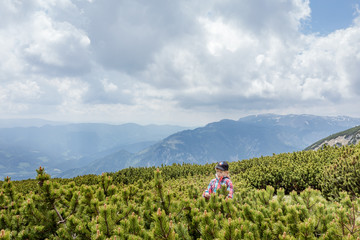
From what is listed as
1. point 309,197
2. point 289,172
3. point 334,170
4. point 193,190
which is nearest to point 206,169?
point 289,172

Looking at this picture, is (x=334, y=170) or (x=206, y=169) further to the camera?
(x=206, y=169)

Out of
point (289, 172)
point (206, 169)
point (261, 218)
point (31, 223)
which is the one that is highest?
point (261, 218)

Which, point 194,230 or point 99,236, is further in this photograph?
point 194,230

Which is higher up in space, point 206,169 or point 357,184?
point 357,184

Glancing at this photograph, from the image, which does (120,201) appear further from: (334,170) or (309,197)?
(334,170)

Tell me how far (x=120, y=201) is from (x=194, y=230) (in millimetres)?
1583

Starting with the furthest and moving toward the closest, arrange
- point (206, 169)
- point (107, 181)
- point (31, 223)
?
1. point (206, 169)
2. point (107, 181)
3. point (31, 223)

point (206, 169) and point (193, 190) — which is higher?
point (193, 190)

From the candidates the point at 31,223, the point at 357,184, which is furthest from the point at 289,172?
the point at 31,223

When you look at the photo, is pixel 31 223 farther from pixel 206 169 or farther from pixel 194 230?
pixel 206 169

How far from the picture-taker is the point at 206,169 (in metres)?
16.4

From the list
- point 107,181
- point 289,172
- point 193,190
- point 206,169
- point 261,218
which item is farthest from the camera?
point 206,169

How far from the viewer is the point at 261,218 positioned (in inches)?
Answer: 116

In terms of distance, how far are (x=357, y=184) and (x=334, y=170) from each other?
2.52 feet
